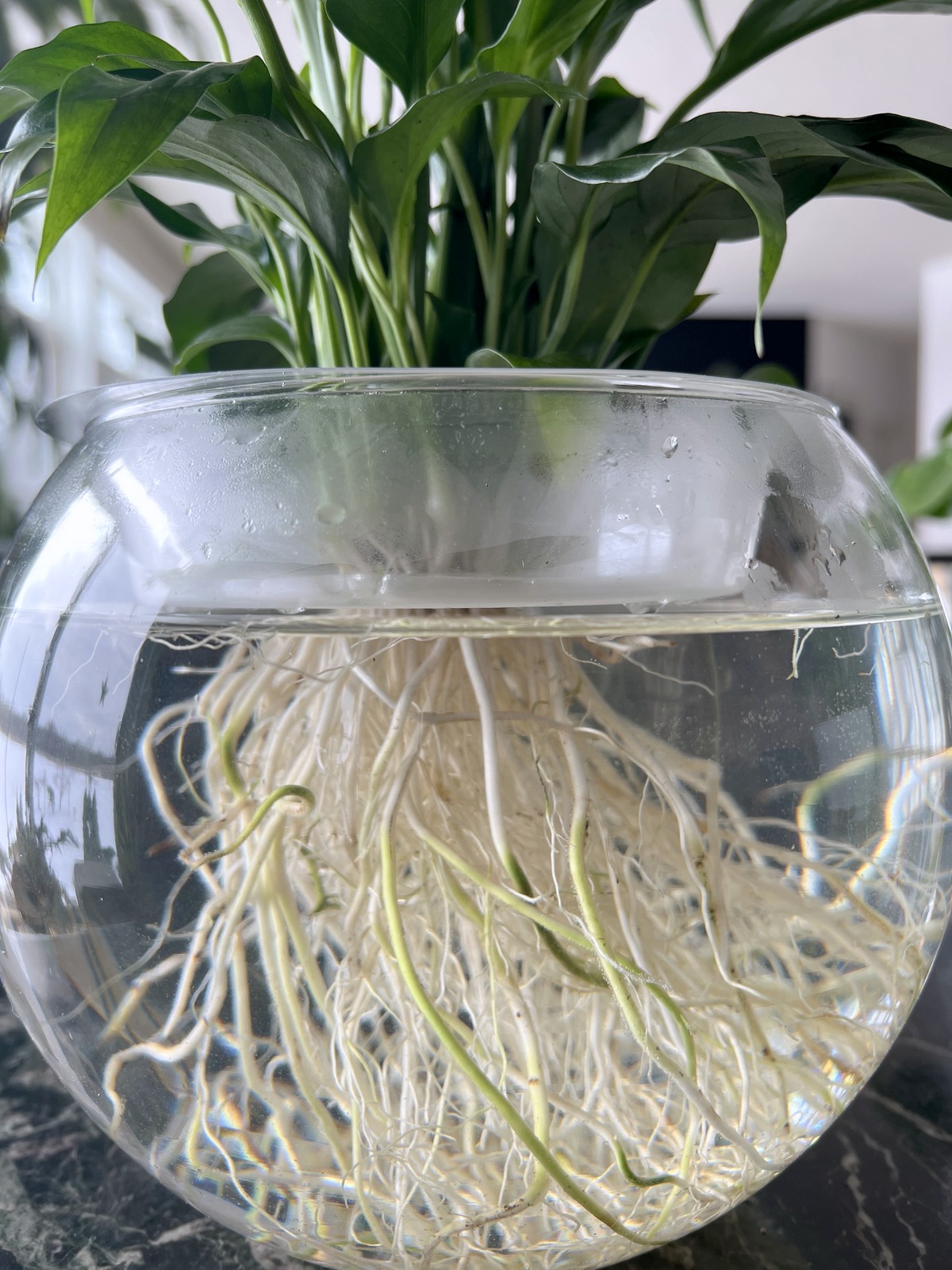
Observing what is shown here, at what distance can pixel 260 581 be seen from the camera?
28 centimetres

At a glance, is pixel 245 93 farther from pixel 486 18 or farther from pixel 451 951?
pixel 451 951

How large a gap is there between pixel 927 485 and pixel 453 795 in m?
1.03

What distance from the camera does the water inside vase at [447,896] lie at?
0.94 feet

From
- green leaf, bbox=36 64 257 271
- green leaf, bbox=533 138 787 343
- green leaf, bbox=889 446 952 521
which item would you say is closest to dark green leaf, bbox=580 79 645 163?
green leaf, bbox=533 138 787 343

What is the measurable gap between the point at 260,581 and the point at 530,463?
0.08 meters

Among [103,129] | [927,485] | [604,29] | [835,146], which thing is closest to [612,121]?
[604,29]

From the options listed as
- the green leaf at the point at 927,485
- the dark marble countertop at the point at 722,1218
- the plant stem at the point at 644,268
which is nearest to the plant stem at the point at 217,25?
the plant stem at the point at 644,268

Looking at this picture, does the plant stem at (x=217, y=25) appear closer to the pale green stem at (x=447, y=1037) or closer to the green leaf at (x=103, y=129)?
the green leaf at (x=103, y=129)

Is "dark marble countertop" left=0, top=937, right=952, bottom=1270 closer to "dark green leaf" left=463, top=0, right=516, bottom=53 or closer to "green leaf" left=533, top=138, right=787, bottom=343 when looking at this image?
"green leaf" left=533, top=138, right=787, bottom=343

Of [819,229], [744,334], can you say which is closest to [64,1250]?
[819,229]

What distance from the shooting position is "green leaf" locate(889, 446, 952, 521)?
115 cm

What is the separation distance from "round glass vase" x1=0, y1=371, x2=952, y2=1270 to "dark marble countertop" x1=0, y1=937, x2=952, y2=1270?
8cm

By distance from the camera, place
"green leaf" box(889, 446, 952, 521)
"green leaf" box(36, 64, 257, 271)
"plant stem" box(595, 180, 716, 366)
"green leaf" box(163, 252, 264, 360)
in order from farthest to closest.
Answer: "green leaf" box(889, 446, 952, 521) < "green leaf" box(163, 252, 264, 360) < "plant stem" box(595, 180, 716, 366) < "green leaf" box(36, 64, 257, 271)

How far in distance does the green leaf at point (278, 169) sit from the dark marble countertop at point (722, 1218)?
341 mm
